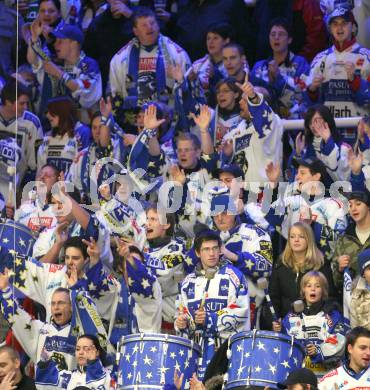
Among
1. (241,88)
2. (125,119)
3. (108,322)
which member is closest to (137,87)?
(125,119)

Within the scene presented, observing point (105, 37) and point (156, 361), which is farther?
point (105, 37)

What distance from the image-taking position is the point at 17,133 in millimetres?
18156

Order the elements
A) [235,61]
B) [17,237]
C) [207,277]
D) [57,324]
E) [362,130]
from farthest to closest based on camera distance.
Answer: [235,61] < [17,237] < [362,130] < [57,324] < [207,277]

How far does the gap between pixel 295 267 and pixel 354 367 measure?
1.61 meters

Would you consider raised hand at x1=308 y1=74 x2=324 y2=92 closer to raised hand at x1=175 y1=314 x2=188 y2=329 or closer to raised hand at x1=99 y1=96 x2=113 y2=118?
raised hand at x1=99 y1=96 x2=113 y2=118

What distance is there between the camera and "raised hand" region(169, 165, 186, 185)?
16359 mm

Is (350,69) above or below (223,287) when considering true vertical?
above

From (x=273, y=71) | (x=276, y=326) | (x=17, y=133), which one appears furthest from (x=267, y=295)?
(x=17, y=133)

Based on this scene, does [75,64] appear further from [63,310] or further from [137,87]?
[63,310]

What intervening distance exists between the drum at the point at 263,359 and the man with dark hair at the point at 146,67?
Result: 4.70 meters

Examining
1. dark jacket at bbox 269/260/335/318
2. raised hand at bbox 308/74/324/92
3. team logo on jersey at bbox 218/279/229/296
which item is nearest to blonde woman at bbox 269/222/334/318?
dark jacket at bbox 269/260/335/318

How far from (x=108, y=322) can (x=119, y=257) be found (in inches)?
27.8

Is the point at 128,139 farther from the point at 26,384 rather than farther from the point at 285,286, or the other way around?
the point at 26,384

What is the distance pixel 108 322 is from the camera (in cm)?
1541
